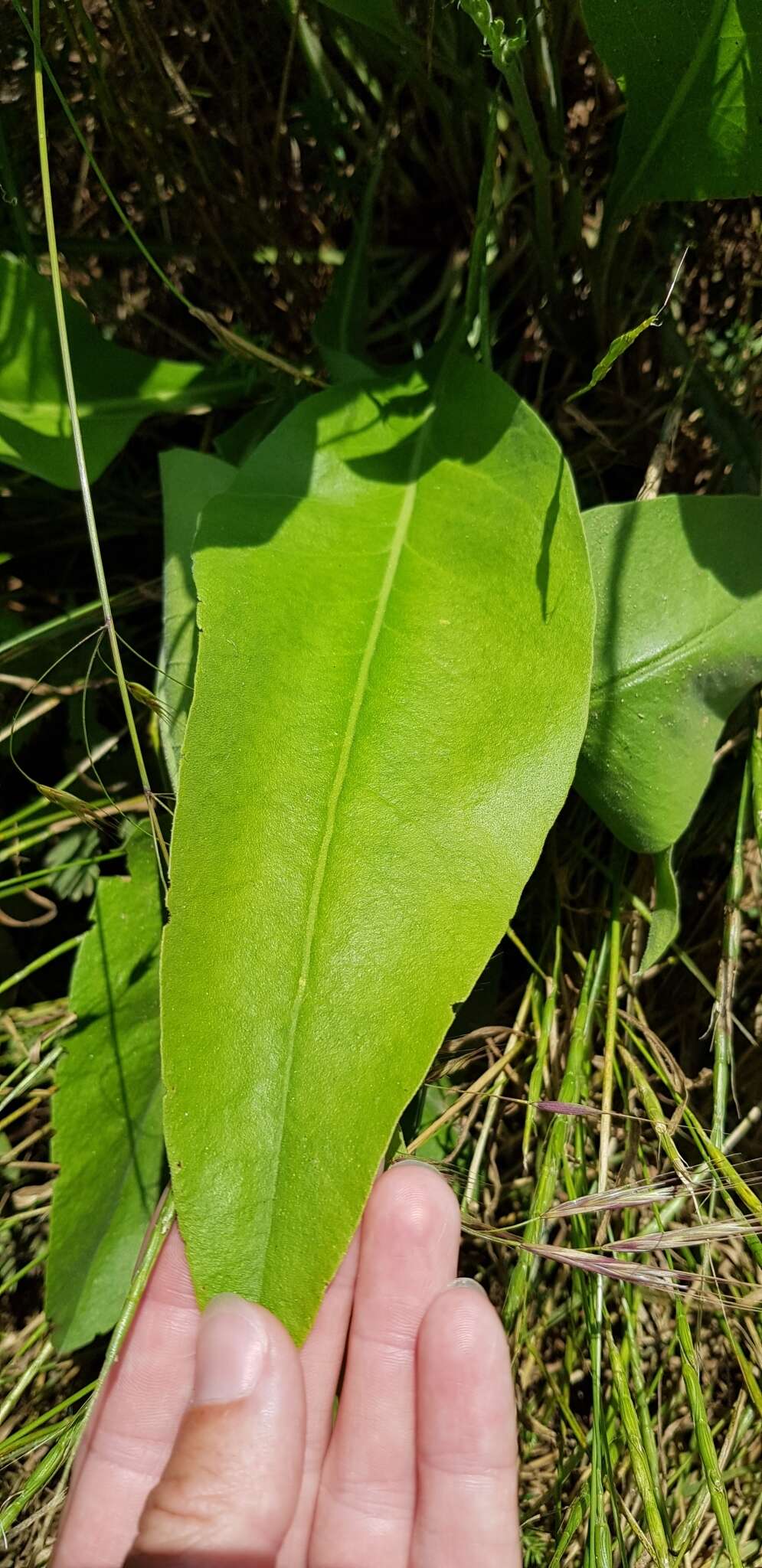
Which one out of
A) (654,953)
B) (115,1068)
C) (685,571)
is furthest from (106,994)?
(685,571)

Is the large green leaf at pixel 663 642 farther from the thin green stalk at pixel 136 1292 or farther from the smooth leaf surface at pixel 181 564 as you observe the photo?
the thin green stalk at pixel 136 1292

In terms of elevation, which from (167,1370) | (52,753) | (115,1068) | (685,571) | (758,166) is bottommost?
(167,1370)

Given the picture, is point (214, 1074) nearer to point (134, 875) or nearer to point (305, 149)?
point (134, 875)

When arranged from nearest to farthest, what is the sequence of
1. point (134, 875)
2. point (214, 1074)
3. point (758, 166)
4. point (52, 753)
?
point (214, 1074) → point (758, 166) → point (134, 875) → point (52, 753)

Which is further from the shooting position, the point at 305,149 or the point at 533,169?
the point at 305,149

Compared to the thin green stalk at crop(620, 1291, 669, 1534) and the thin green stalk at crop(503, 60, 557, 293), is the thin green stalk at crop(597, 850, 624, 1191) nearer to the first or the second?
the thin green stalk at crop(620, 1291, 669, 1534)

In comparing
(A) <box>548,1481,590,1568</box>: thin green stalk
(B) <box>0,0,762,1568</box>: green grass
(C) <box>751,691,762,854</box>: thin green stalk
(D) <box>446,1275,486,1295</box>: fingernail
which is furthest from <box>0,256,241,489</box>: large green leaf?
(A) <box>548,1481,590,1568</box>: thin green stalk

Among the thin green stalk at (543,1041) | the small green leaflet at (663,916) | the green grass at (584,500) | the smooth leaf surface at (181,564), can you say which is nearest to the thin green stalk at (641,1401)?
the green grass at (584,500)

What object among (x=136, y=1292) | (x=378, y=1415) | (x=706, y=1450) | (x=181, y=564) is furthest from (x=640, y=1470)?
(x=181, y=564)
